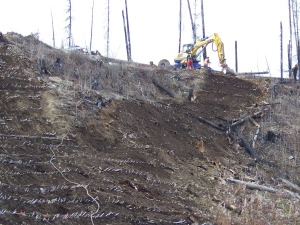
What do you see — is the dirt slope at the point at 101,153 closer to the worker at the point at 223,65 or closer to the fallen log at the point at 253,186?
the fallen log at the point at 253,186

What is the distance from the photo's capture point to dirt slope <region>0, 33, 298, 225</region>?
7.96 m

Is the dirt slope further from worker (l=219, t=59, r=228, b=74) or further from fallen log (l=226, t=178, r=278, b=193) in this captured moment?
worker (l=219, t=59, r=228, b=74)

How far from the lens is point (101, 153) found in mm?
10328

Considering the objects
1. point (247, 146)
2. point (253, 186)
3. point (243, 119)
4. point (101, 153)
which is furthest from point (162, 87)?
point (101, 153)

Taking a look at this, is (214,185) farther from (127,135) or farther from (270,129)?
(270,129)

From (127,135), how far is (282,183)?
457 centimetres

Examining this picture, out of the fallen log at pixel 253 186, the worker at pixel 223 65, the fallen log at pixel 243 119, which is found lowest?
the fallen log at pixel 253 186

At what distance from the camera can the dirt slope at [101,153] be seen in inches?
313

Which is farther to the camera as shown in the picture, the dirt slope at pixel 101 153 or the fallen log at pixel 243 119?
the fallen log at pixel 243 119

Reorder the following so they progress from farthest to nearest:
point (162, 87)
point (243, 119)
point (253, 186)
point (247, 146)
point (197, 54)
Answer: point (197, 54) → point (162, 87) → point (243, 119) → point (247, 146) → point (253, 186)

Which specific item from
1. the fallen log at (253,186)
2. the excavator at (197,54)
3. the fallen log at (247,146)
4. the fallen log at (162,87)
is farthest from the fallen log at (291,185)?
the excavator at (197,54)

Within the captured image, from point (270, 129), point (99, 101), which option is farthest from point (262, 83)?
point (99, 101)

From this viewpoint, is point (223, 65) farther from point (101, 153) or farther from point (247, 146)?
point (101, 153)

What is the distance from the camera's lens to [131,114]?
1295cm
